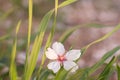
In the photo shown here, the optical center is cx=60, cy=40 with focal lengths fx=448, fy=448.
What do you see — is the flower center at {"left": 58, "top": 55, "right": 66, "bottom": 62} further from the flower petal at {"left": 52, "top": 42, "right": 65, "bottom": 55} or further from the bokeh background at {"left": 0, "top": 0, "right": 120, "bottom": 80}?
the bokeh background at {"left": 0, "top": 0, "right": 120, "bottom": 80}

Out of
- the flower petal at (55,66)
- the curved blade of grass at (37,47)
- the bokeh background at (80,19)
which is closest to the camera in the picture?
the flower petal at (55,66)

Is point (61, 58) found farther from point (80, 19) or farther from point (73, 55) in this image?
point (80, 19)

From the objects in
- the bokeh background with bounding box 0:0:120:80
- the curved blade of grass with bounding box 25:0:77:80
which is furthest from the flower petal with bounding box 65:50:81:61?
the bokeh background with bounding box 0:0:120:80

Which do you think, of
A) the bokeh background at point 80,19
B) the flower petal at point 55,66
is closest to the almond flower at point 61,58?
the flower petal at point 55,66

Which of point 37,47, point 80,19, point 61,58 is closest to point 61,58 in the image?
point 61,58

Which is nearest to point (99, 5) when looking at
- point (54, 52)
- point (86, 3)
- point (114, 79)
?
point (86, 3)

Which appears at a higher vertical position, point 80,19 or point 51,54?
point 80,19

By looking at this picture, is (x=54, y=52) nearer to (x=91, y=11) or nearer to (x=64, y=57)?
(x=64, y=57)

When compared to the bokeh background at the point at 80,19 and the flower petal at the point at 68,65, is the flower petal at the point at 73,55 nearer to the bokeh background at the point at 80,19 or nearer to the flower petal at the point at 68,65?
the flower petal at the point at 68,65
